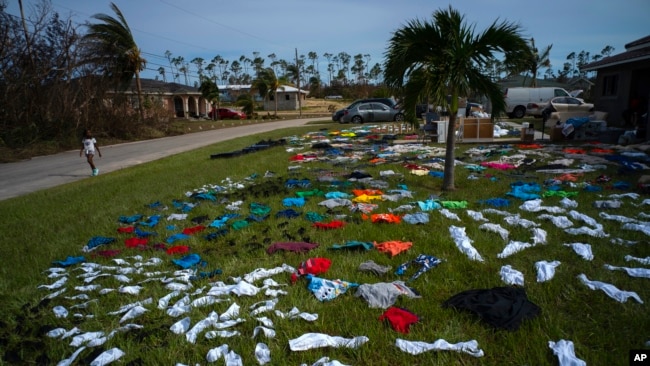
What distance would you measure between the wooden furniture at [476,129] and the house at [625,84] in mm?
5842

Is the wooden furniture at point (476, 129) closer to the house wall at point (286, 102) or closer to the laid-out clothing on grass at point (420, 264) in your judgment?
the laid-out clothing on grass at point (420, 264)

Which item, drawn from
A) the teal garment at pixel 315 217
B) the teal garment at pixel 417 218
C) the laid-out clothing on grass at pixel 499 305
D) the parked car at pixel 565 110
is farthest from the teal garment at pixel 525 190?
the parked car at pixel 565 110

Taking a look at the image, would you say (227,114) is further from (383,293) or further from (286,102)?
(383,293)

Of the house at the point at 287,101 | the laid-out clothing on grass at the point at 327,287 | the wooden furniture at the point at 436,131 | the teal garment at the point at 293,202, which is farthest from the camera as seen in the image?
the house at the point at 287,101

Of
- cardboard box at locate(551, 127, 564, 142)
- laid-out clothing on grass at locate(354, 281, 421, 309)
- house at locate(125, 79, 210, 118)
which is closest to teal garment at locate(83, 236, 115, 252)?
laid-out clothing on grass at locate(354, 281, 421, 309)

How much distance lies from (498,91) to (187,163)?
9886 mm

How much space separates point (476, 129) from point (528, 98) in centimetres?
1600

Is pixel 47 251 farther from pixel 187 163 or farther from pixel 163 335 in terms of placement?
pixel 187 163

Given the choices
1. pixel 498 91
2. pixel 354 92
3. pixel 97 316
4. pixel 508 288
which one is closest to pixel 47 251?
pixel 97 316

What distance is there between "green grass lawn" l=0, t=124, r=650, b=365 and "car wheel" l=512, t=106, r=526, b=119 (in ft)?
73.0

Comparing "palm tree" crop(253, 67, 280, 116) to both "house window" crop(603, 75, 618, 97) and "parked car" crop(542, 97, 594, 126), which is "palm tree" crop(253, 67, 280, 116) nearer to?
"parked car" crop(542, 97, 594, 126)

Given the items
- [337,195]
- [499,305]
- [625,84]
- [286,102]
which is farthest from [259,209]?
[286,102]

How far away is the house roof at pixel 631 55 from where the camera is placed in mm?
14927

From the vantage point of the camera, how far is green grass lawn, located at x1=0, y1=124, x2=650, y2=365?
8.99ft
